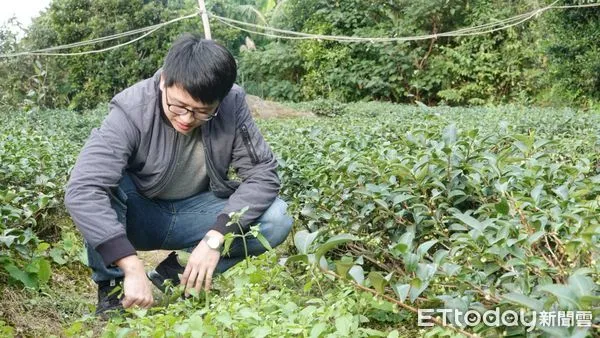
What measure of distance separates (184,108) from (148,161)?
0.34 metres

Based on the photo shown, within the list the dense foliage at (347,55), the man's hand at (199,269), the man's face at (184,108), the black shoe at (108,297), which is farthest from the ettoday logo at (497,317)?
the dense foliage at (347,55)

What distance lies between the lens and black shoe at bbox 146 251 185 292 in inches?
108

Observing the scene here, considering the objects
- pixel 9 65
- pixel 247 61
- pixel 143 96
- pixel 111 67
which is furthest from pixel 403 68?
pixel 143 96

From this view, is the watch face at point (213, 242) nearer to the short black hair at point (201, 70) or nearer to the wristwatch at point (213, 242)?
the wristwatch at point (213, 242)

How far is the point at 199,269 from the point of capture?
2.29m

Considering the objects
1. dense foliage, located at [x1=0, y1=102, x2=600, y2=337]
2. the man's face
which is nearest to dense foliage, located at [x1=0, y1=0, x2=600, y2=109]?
dense foliage, located at [x1=0, y1=102, x2=600, y2=337]

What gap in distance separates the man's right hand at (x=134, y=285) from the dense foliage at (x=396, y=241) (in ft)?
0.31

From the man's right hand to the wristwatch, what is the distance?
0.27m

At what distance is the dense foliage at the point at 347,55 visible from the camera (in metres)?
15.3

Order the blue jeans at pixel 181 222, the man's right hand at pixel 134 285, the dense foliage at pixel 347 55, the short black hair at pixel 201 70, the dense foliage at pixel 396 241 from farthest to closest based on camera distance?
the dense foliage at pixel 347 55 → the blue jeans at pixel 181 222 → the short black hair at pixel 201 70 → the man's right hand at pixel 134 285 → the dense foliage at pixel 396 241

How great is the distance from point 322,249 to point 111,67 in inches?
619

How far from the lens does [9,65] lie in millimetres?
14930

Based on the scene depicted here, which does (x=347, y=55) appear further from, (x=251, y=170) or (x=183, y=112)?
(x=183, y=112)

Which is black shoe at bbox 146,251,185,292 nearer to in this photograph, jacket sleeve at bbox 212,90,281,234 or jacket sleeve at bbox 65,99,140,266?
jacket sleeve at bbox 212,90,281,234
